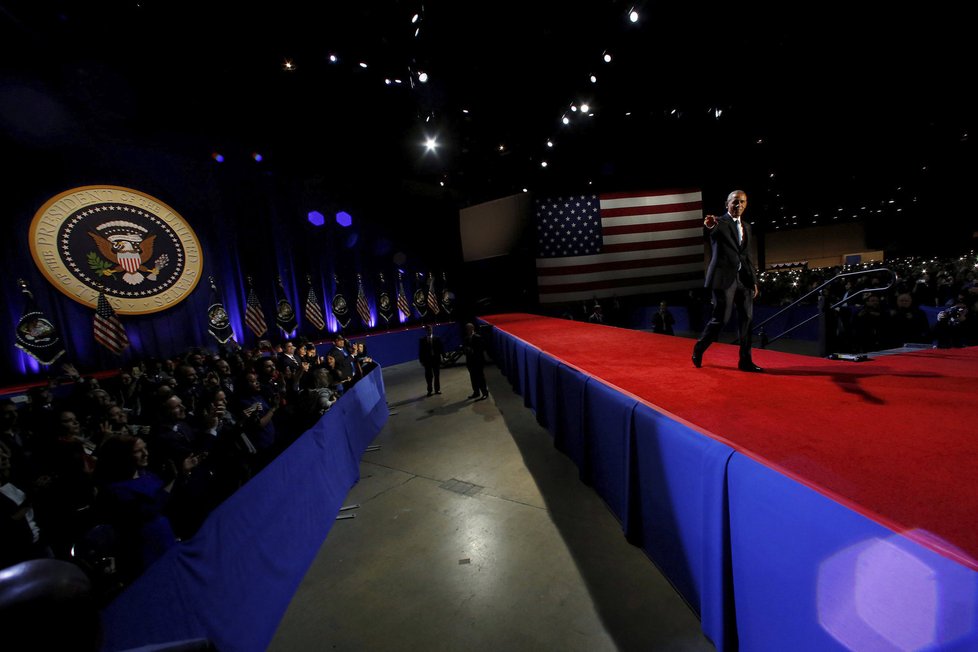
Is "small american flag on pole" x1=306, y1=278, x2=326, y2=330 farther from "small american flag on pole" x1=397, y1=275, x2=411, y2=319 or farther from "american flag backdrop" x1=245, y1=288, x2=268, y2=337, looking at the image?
"small american flag on pole" x1=397, y1=275, x2=411, y2=319

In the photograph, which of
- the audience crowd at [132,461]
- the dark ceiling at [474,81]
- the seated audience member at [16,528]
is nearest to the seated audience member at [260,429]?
the audience crowd at [132,461]

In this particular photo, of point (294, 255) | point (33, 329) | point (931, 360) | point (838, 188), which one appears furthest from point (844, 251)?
point (33, 329)

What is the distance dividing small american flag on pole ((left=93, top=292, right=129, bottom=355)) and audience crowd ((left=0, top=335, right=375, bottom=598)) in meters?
2.58

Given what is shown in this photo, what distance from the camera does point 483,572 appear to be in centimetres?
268

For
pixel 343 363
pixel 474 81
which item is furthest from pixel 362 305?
pixel 474 81

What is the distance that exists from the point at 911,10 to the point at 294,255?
13.5m

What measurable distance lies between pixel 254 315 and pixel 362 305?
3.11 metres

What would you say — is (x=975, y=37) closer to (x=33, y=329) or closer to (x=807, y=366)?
(x=807, y=366)

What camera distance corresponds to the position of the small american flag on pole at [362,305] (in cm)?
1200

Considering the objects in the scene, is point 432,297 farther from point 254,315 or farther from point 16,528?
point 16,528

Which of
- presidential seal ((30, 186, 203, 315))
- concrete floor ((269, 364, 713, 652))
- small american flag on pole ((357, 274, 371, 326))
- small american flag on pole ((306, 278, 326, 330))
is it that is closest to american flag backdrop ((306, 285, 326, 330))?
small american flag on pole ((306, 278, 326, 330))

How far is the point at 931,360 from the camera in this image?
10.8ft

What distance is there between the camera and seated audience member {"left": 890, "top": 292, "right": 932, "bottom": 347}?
5.23 meters

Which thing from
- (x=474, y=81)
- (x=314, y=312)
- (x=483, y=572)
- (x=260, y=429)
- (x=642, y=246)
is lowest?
(x=483, y=572)
